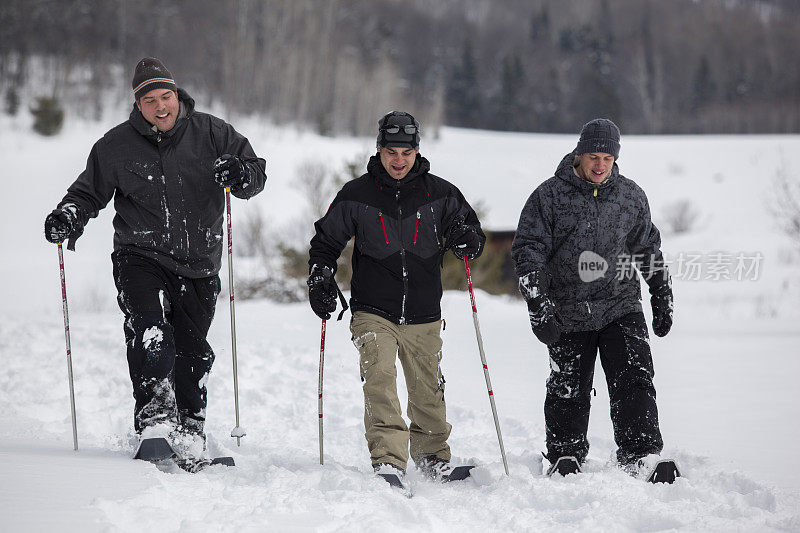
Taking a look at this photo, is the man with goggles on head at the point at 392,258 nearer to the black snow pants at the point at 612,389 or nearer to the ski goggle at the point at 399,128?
the ski goggle at the point at 399,128

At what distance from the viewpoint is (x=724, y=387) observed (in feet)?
22.0

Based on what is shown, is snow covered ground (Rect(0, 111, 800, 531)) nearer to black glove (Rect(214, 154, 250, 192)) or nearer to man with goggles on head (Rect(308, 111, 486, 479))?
man with goggles on head (Rect(308, 111, 486, 479))

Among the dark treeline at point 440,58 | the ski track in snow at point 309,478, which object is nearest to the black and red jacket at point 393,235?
the ski track in snow at point 309,478

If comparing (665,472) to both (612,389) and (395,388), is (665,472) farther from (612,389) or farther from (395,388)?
(395,388)

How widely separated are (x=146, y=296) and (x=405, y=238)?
1.26 m

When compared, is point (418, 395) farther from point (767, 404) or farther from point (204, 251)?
point (767, 404)

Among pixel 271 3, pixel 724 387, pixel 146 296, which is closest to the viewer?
pixel 146 296

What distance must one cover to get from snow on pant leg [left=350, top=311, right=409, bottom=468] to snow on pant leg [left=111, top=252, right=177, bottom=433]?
2.98ft

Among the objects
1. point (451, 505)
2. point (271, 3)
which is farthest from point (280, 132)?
point (451, 505)

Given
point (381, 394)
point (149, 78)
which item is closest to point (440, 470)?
point (381, 394)

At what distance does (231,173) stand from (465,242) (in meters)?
1.16

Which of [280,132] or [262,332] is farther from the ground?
[280,132]

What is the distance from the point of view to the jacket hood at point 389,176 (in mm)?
3680

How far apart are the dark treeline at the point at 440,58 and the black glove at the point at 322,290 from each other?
28.9 metres
